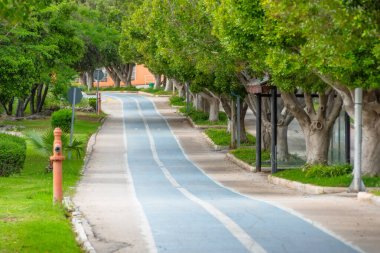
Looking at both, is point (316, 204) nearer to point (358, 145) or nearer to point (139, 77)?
point (358, 145)

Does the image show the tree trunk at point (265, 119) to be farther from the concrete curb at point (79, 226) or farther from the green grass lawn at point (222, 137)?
Answer: the concrete curb at point (79, 226)

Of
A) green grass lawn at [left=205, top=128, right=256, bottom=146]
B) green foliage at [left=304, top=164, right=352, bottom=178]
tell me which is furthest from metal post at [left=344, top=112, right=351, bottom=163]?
green grass lawn at [left=205, top=128, right=256, bottom=146]

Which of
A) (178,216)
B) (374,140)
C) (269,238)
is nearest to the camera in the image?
(269,238)

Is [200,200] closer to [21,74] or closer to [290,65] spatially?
[290,65]

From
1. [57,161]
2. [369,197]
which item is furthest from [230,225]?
[369,197]

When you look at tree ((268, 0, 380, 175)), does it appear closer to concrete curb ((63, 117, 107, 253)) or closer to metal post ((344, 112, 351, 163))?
concrete curb ((63, 117, 107, 253))

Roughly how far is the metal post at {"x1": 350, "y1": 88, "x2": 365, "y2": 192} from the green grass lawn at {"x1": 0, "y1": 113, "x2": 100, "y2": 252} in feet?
23.6

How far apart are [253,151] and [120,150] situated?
686 centimetres

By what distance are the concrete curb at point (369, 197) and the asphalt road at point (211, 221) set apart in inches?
89.8

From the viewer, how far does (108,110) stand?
248 feet

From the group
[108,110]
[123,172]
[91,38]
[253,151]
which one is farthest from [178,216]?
[108,110]

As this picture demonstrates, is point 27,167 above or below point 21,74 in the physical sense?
below

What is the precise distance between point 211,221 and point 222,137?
31901 mm

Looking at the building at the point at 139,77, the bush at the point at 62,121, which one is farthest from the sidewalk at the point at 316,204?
the building at the point at 139,77
